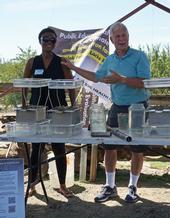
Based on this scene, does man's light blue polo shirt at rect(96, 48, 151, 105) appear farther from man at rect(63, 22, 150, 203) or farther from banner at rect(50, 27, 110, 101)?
banner at rect(50, 27, 110, 101)

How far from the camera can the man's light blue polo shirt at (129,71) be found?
413 cm

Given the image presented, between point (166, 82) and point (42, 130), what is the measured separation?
1.01 meters

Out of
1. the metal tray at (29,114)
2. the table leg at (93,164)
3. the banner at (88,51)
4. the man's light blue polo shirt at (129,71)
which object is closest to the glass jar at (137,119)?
the man's light blue polo shirt at (129,71)

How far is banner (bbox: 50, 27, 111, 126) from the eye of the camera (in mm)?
5891

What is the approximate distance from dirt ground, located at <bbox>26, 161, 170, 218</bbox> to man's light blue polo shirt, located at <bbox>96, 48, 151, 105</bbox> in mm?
997

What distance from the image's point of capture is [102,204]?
455 cm

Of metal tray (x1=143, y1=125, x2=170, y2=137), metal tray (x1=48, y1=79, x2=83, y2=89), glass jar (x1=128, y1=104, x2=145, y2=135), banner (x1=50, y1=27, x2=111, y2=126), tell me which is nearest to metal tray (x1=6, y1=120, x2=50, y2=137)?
metal tray (x1=48, y1=79, x2=83, y2=89)

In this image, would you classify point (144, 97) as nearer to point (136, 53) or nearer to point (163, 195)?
point (136, 53)

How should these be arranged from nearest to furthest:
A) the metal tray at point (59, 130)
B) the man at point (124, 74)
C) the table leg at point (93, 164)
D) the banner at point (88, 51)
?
the metal tray at point (59, 130) → the man at point (124, 74) → the table leg at point (93, 164) → the banner at point (88, 51)

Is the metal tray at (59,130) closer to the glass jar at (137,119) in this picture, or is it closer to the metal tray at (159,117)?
the glass jar at (137,119)

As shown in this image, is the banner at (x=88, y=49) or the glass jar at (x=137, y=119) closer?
the glass jar at (x=137, y=119)

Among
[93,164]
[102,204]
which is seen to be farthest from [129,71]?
[93,164]

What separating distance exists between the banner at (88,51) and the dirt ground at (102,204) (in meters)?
1.03

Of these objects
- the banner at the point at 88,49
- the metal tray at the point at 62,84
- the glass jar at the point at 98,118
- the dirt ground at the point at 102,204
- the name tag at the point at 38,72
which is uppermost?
the banner at the point at 88,49
